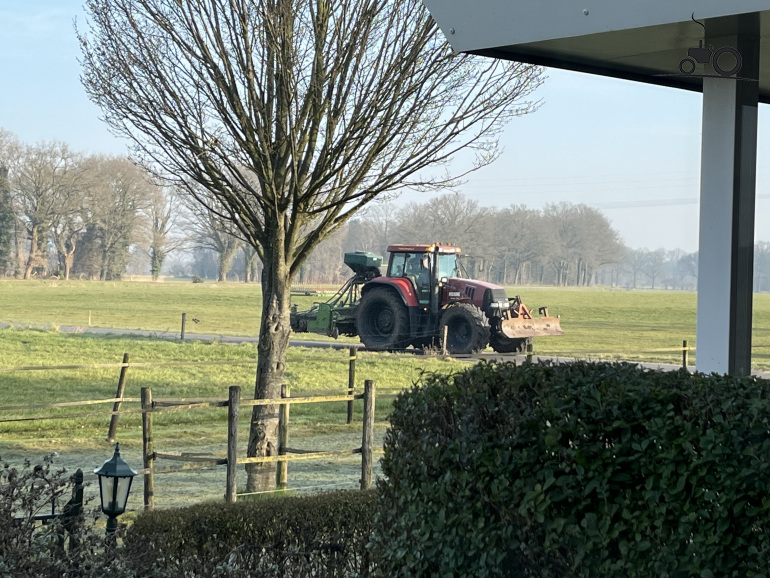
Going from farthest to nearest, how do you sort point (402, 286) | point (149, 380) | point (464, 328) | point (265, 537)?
point (464, 328)
point (402, 286)
point (149, 380)
point (265, 537)

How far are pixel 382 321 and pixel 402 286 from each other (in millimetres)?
1864

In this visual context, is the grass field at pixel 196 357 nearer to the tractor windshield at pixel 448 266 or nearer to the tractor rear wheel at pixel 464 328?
the tractor rear wheel at pixel 464 328

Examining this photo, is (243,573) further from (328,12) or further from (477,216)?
(477,216)

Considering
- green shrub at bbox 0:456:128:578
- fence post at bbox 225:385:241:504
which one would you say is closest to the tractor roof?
fence post at bbox 225:385:241:504

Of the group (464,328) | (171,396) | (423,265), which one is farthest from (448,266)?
(171,396)

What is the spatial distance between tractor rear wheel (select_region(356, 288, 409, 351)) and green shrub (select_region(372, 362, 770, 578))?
16.3m

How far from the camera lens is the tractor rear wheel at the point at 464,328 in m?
19.3

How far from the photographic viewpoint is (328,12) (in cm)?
703

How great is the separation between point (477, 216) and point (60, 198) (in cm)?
2158

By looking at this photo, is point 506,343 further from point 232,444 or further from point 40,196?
point 40,196

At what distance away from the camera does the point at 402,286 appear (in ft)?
63.0

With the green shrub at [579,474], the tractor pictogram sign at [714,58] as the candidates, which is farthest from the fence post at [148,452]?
the tractor pictogram sign at [714,58]

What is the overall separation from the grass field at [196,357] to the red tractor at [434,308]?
72 cm

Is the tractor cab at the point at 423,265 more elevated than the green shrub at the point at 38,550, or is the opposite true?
the tractor cab at the point at 423,265
